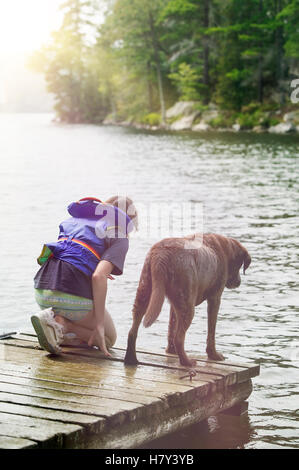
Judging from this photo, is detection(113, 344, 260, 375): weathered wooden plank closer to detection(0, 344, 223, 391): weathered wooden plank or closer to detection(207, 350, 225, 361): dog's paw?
detection(207, 350, 225, 361): dog's paw

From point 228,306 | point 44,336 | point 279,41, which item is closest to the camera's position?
point 44,336

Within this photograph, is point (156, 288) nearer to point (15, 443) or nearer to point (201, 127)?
point (15, 443)

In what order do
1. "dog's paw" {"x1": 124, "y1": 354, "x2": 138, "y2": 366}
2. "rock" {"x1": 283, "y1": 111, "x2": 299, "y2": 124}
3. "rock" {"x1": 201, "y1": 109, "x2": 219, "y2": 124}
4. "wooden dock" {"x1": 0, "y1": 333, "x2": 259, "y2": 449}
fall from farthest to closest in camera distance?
"rock" {"x1": 201, "y1": 109, "x2": 219, "y2": 124} < "rock" {"x1": 283, "y1": 111, "x2": 299, "y2": 124} < "dog's paw" {"x1": 124, "y1": 354, "x2": 138, "y2": 366} < "wooden dock" {"x1": 0, "y1": 333, "x2": 259, "y2": 449}

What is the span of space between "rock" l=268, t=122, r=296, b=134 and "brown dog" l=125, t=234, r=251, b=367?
40656 millimetres

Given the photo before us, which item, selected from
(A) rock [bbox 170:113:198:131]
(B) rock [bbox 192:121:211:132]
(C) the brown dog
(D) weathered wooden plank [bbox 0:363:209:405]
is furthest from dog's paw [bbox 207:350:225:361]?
(A) rock [bbox 170:113:198:131]

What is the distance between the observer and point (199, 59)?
2457 inches

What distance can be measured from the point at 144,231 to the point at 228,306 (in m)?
5.53

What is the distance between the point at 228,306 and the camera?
918cm

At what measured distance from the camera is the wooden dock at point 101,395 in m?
4.07

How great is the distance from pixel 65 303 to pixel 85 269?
30 cm

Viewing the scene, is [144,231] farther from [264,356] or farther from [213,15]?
[213,15]

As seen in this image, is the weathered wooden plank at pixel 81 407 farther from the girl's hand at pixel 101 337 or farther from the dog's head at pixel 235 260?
the dog's head at pixel 235 260

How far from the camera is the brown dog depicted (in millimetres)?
5141

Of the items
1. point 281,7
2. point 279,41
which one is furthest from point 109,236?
point 281,7
